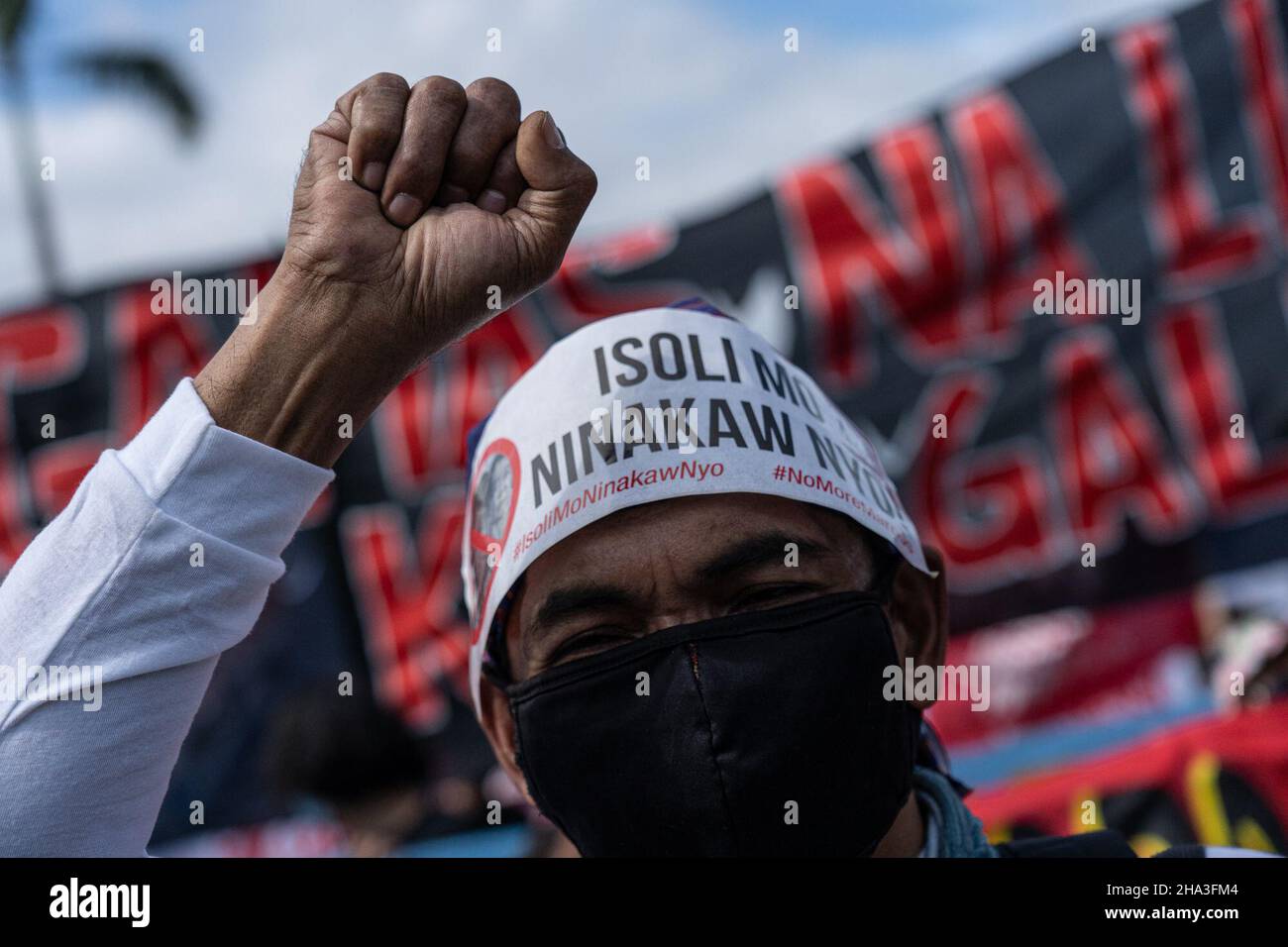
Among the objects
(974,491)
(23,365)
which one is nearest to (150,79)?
(23,365)

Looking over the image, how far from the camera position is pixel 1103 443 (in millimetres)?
4781

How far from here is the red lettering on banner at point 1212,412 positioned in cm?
459

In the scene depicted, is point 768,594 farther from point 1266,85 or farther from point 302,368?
point 1266,85

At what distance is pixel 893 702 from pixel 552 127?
0.85 m

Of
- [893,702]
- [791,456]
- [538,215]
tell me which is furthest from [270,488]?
[893,702]

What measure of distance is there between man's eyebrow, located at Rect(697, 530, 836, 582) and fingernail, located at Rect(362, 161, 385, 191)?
0.62m

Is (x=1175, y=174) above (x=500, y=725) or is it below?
above

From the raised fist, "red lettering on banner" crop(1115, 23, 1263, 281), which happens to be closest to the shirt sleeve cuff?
the raised fist

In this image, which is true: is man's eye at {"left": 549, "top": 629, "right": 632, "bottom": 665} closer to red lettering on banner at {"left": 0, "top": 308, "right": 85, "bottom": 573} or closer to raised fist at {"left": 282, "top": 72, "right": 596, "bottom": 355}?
raised fist at {"left": 282, "top": 72, "right": 596, "bottom": 355}

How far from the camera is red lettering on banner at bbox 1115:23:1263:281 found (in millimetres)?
4707

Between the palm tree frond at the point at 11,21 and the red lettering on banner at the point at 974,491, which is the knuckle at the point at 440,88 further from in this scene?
the palm tree frond at the point at 11,21

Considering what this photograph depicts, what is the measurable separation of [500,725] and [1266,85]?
170 inches
